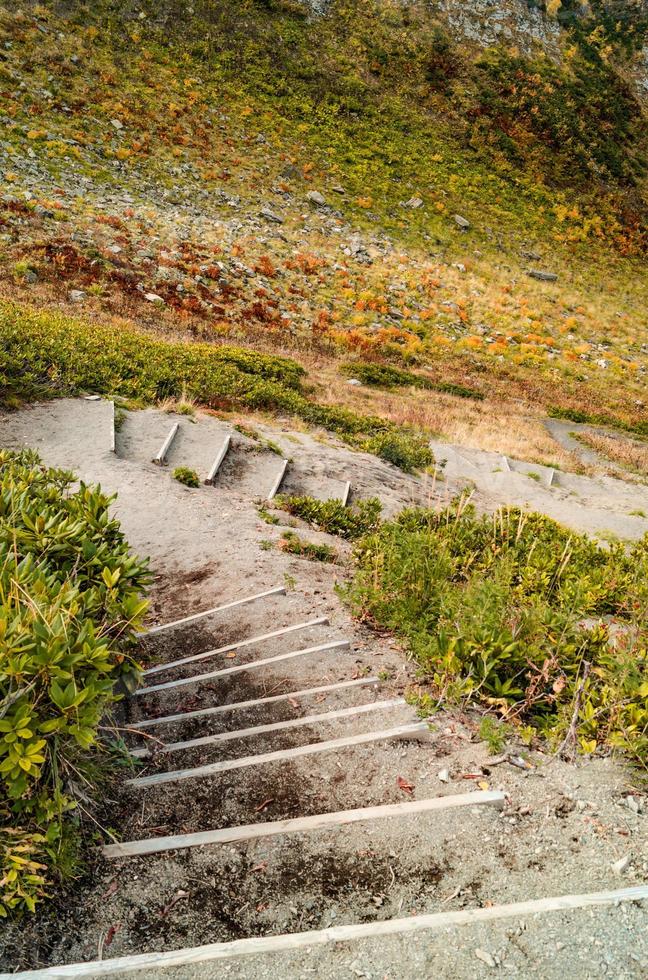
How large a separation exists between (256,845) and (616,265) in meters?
49.1

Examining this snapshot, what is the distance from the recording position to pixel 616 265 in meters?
43.5

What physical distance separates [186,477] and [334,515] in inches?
111

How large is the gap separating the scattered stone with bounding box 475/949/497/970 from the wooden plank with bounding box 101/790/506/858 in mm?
1000

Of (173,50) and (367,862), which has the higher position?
(173,50)

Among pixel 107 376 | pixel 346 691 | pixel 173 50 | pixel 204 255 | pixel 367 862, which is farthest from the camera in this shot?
pixel 173 50

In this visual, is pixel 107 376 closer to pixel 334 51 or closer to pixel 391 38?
pixel 334 51

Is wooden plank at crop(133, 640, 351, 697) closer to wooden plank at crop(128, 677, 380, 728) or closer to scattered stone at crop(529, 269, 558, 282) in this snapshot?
wooden plank at crop(128, 677, 380, 728)

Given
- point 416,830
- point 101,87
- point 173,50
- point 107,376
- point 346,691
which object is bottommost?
point 107,376

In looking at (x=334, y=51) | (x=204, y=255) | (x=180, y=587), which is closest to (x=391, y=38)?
(x=334, y=51)

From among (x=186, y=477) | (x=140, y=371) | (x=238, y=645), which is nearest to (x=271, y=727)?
(x=238, y=645)

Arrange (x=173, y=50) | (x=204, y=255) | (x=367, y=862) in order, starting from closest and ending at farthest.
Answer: (x=367, y=862) → (x=204, y=255) → (x=173, y=50)

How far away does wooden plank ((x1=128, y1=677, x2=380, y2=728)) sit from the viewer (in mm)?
4824

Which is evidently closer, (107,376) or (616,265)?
(107,376)

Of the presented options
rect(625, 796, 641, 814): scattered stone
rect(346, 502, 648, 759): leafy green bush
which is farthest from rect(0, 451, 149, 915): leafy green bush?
rect(625, 796, 641, 814): scattered stone
